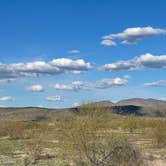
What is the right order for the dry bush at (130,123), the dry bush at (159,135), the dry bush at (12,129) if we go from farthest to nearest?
1. the dry bush at (130,123)
2. the dry bush at (12,129)
3. the dry bush at (159,135)

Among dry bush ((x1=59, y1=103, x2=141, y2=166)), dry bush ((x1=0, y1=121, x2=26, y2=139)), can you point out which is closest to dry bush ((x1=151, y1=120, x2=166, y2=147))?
dry bush ((x1=59, y1=103, x2=141, y2=166))

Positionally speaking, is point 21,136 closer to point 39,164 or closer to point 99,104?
point 39,164

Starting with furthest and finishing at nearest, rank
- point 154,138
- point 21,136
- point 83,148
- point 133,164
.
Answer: point 21,136
point 154,138
point 83,148
point 133,164

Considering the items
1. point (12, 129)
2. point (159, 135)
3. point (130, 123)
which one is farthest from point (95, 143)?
point (130, 123)

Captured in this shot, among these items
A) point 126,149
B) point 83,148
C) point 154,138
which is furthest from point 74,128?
point 154,138

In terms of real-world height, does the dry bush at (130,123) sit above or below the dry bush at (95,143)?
above

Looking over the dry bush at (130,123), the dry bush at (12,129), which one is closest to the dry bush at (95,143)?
the dry bush at (12,129)

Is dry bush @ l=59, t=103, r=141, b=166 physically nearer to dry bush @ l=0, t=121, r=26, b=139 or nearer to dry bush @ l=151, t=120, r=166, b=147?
dry bush @ l=151, t=120, r=166, b=147

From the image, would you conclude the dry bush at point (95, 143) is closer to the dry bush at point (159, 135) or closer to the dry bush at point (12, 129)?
the dry bush at point (159, 135)

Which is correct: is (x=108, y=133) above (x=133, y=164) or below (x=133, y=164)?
above

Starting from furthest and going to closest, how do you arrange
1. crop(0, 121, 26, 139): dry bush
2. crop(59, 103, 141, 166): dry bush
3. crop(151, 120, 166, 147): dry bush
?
1. crop(0, 121, 26, 139): dry bush
2. crop(151, 120, 166, 147): dry bush
3. crop(59, 103, 141, 166): dry bush

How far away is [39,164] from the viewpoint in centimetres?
4056

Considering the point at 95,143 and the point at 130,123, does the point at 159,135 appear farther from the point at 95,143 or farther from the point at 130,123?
the point at 130,123

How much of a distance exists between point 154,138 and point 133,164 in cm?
3256
